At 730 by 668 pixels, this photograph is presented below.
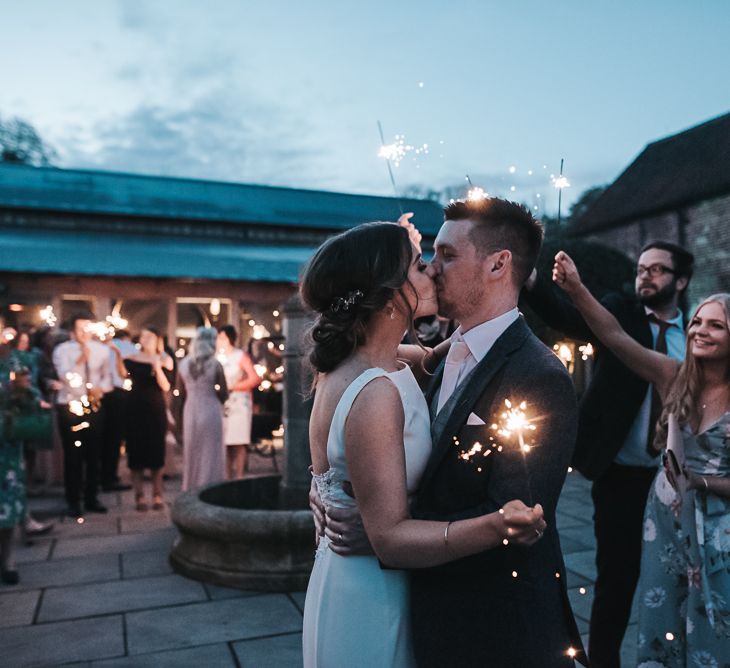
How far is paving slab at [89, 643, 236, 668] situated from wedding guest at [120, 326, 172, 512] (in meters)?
4.07

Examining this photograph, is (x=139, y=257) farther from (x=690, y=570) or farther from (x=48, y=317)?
(x=690, y=570)

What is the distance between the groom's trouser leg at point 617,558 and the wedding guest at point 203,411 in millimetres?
5109

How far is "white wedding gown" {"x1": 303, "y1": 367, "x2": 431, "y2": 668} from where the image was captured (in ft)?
6.14

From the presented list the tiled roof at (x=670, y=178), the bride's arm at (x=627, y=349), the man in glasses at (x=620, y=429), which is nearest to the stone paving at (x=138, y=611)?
the man in glasses at (x=620, y=429)

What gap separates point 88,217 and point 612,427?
2071 centimetres

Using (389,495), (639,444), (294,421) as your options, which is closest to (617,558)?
(639,444)

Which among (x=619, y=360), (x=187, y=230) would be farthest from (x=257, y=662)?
(x=187, y=230)

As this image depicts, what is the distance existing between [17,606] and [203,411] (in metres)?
3.19

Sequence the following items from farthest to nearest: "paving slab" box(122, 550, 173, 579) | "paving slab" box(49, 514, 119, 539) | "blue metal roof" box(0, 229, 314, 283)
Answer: "blue metal roof" box(0, 229, 314, 283)
"paving slab" box(49, 514, 119, 539)
"paving slab" box(122, 550, 173, 579)

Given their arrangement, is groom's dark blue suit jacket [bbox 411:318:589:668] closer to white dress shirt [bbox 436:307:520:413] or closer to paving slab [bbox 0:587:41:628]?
white dress shirt [bbox 436:307:520:413]

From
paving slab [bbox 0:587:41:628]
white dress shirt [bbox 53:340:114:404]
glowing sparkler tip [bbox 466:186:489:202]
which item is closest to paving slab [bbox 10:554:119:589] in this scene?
paving slab [bbox 0:587:41:628]

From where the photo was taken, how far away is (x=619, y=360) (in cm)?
372

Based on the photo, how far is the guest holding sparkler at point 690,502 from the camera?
287 centimetres

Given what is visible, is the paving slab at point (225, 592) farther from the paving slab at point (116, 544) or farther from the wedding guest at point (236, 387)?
the wedding guest at point (236, 387)
